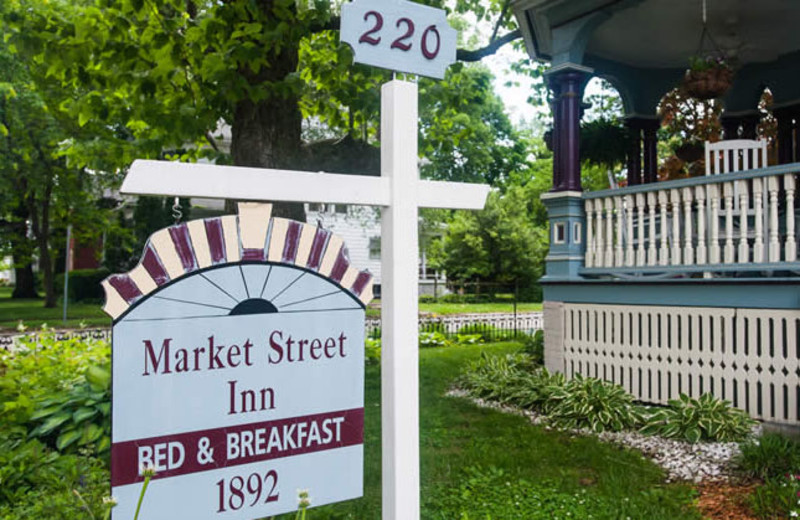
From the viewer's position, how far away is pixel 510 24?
10.0 m

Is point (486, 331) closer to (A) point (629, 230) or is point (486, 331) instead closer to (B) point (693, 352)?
(A) point (629, 230)

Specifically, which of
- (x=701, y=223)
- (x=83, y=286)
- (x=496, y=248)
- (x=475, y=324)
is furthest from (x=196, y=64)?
(x=496, y=248)

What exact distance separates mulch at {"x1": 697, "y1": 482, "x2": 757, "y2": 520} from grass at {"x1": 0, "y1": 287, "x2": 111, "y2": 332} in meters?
11.6

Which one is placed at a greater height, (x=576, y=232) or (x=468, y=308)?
(x=576, y=232)

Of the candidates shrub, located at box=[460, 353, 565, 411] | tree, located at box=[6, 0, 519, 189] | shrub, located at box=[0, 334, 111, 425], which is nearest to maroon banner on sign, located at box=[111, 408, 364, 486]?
shrub, located at box=[0, 334, 111, 425]

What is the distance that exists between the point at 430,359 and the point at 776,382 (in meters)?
5.27

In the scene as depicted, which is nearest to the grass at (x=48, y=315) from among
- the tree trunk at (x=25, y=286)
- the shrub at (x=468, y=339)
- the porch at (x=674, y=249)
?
the tree trunk at (x=25, y=286)

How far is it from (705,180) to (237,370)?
5347mm

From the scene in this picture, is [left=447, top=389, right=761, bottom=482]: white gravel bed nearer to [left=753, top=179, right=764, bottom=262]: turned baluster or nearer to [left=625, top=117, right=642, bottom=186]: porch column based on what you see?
[left=753, top=179, right=764, bottom=262]: turned baluster

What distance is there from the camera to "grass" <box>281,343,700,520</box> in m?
3.61

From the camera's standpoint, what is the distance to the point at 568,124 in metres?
7.25

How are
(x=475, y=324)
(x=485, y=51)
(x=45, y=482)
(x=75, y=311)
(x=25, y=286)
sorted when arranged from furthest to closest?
(x=25, y=286) < (x=75, y=311) < (x=475, y=324) < (x=485, y=51) < (x=45, y=482)

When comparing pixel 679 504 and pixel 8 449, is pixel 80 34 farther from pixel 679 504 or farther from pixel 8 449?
pixel 679 504

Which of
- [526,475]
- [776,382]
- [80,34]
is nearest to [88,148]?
[80,34]
